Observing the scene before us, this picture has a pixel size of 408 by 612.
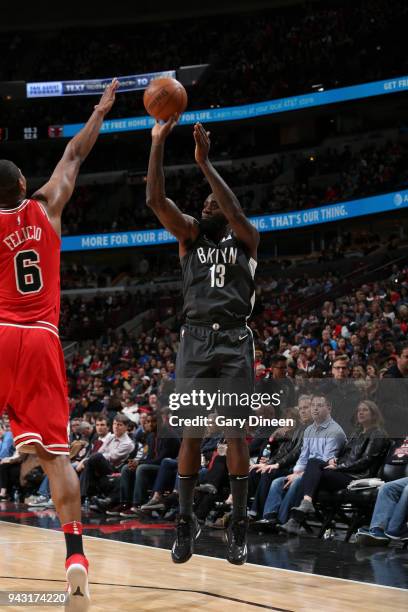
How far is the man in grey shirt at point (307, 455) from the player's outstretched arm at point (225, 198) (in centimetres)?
304

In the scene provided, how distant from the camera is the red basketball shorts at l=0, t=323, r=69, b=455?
3.75 m

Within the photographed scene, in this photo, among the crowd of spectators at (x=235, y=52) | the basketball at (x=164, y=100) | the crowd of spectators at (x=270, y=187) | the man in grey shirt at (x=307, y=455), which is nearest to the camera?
the basketball at (x=164, y=100)

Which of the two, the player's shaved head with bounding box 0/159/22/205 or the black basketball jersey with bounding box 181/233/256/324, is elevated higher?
the player's shaved head with bounding box 0/159/22/205

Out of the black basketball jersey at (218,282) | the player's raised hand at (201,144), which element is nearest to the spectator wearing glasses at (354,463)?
the black basketball jersey at (218,282)

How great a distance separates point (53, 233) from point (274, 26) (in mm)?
27704

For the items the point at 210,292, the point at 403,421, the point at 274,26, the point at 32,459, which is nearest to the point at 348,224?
the point at 274,26

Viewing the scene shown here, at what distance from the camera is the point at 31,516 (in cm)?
961

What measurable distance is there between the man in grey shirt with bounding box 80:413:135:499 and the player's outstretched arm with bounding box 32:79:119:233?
6004mm

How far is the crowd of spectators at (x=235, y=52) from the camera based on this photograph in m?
25.6

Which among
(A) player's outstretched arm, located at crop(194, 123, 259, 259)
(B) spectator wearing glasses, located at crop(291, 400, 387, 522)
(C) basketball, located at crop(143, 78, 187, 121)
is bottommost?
(B) spectator wearing glasses, located at crop(291, 400, 387, 522)

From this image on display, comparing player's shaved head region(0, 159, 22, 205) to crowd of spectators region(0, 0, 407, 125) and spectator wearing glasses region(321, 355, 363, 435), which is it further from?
crowd of spectators region(0, 0, 407, 125)

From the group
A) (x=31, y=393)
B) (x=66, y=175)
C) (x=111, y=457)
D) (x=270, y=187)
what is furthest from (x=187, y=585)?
(x=270, y=187)

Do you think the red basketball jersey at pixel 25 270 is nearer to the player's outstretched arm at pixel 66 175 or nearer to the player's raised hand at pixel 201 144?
the player's outstretched arm at pixel 66 175

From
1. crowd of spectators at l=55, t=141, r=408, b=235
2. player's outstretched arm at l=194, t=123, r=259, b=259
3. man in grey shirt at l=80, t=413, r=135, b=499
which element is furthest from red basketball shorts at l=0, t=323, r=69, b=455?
crowd of spectators at l=55, t=141, r=408, b=235
